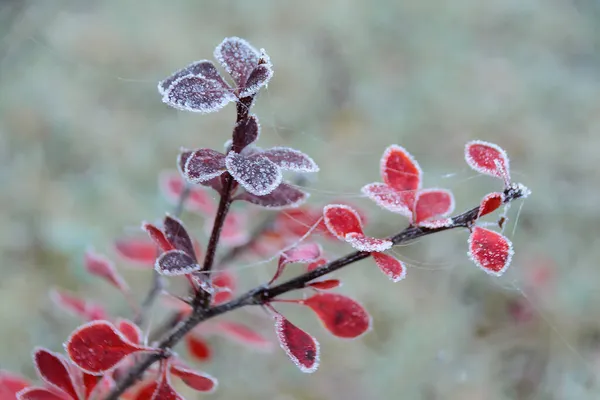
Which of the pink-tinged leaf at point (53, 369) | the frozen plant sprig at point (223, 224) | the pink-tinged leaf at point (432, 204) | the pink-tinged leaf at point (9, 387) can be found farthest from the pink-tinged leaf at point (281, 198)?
the pink-tinged leaf at point (9, 387)

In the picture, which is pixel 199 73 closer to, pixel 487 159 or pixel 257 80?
pixel 257 80

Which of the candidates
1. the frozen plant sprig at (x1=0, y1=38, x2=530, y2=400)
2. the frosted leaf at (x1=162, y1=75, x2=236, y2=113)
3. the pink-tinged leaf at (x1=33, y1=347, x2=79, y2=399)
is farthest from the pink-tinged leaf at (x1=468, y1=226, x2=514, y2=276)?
the pink-tinged leaf at (x1=33, y1=347, x2=79, y2=399)

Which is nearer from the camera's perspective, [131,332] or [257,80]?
[257,80]

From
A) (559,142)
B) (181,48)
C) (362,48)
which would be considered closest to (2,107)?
(181,48)

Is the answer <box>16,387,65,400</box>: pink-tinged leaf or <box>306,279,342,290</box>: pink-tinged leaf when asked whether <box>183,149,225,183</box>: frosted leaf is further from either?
<box>16,387,65,400</box>: pink-tinged leaf

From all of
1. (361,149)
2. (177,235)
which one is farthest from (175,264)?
(361,149)

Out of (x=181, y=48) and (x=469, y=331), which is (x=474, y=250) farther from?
(x=181, y=48)
